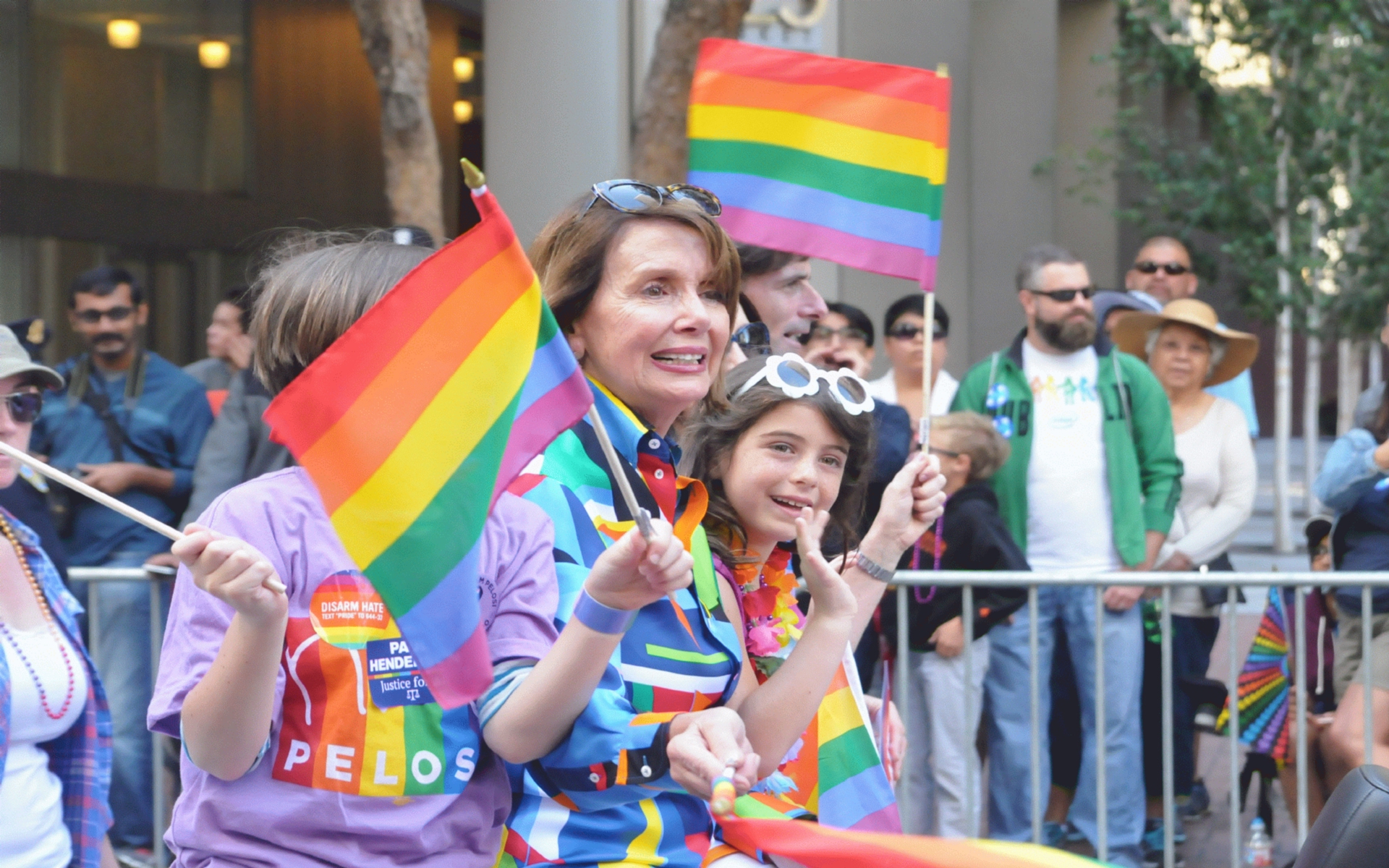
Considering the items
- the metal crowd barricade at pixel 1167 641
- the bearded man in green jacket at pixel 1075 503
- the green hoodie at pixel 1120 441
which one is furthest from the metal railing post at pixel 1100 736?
the green hoodie at pixel 1120 441

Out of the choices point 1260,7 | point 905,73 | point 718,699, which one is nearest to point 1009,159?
point 1260,7

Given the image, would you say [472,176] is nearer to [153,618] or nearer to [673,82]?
[153,618]

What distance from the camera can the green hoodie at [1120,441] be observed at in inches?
239

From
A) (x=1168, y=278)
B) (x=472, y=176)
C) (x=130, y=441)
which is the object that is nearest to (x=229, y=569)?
(x=472, y=176)

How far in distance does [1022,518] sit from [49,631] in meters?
3.82

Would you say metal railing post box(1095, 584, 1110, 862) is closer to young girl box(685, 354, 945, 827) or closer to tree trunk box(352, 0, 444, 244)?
young girl box(685, 354, 945, 827)

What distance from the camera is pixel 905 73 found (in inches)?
154

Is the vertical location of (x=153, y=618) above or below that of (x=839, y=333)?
below

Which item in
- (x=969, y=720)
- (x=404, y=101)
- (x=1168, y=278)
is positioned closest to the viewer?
(x=969, y=720)

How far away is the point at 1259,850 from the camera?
5754 millimetres

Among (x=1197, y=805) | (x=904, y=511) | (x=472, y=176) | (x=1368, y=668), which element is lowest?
(x=1197, y=805)

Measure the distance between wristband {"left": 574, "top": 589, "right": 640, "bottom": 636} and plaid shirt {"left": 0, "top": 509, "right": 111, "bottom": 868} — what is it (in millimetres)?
1953

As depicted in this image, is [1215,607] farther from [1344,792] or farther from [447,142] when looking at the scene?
[447,142]

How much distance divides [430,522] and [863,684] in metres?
3.96
